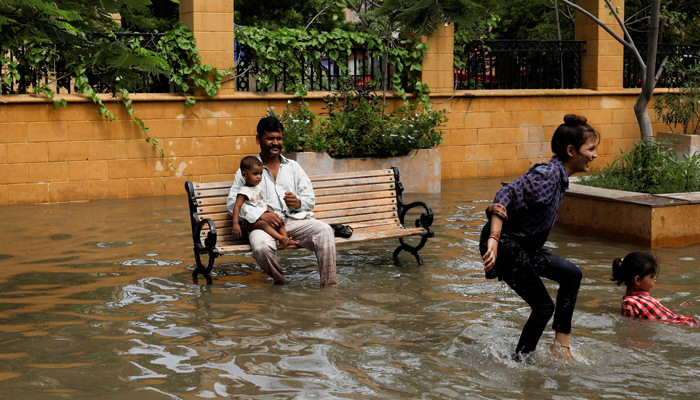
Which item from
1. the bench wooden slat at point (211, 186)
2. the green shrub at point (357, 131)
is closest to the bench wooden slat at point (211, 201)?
the bench wooden slat at point (211, 186)

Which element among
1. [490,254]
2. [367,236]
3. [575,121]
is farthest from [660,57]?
[490,254]

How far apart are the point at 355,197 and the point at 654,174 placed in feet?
12.9

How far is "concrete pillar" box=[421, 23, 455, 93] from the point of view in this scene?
13.6m

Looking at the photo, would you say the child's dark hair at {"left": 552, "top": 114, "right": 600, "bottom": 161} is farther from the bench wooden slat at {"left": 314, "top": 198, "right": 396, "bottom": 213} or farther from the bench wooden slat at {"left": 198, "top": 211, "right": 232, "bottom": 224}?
the bench wooden slat at {"left": 198, "top": 211, "right": 232, "bottom": 224}

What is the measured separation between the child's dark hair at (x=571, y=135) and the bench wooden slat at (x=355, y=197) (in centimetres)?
342

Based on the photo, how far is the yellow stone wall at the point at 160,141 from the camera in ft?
36.9

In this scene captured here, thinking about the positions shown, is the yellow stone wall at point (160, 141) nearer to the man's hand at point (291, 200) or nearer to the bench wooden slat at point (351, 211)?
the bench wooden slat at point (351, 211)

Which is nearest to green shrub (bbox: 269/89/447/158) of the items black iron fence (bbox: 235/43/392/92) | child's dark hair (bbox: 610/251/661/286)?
black iron fence (bbox: 235/43/392/92)

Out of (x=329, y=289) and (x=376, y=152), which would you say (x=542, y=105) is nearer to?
(x=376, y=152)

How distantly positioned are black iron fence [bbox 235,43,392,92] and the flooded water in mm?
4726

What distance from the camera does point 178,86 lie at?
12.1 m

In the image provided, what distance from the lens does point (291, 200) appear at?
7043 millimetres

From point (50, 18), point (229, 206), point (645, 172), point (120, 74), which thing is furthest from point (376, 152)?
point (50, 18)

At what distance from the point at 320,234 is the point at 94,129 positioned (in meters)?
6.12
